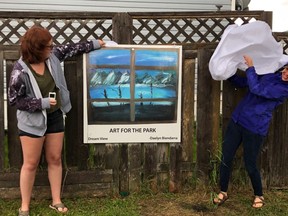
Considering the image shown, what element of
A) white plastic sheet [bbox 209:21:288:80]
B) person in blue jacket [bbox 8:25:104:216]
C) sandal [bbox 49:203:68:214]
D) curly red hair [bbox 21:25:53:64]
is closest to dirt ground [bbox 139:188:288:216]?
sandal [bbox 49:203:68:214]

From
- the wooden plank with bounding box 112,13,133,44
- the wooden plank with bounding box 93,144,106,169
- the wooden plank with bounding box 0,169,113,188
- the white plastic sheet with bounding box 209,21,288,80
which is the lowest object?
the wooden plank with bounding box 0,169,113,188

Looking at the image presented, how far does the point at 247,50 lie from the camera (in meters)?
4.27

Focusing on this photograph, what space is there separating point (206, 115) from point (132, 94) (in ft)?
2.94

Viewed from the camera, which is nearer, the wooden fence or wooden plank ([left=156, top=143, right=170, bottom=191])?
the wooden fence

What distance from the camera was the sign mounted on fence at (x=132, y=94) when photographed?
171 inches

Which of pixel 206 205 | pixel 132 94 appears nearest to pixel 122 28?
pixel 132 94

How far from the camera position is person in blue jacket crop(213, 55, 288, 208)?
13.1 feet

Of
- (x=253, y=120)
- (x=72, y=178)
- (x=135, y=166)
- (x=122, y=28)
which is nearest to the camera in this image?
(x=253, y=120)

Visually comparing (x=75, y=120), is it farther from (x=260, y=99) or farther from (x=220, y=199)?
(x=260, y=99)

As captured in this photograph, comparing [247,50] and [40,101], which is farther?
[247,50]

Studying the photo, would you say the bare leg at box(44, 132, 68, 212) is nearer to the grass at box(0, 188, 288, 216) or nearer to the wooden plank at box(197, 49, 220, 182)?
the grass at box(0, 188, 288, 216)

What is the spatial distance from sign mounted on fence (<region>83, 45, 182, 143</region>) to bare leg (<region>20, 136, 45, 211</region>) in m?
0.67

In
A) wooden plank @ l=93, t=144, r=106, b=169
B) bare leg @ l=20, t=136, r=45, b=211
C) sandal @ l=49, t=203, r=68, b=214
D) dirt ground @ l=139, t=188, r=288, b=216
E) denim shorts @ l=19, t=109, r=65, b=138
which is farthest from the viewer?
wooden plank @ l=93, t=144, r=106, b=169

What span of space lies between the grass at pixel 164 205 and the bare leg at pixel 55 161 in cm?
19
